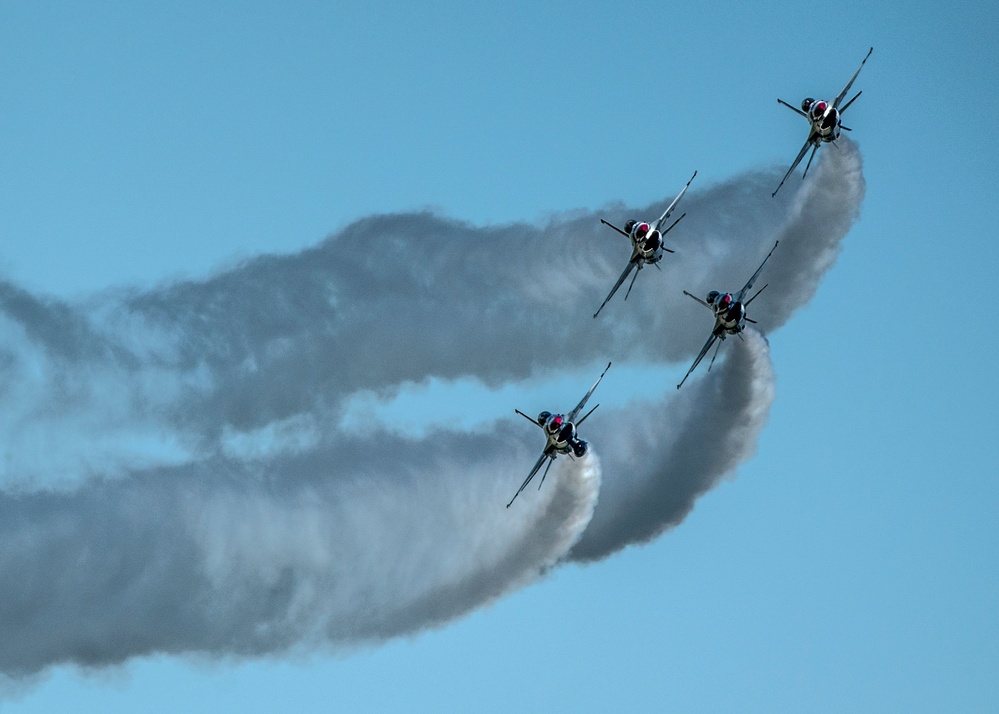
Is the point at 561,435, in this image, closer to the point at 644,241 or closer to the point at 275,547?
the point at 644,241

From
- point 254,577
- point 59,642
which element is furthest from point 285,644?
point 59,642

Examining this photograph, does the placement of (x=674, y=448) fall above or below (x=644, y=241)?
below

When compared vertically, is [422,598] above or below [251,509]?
below

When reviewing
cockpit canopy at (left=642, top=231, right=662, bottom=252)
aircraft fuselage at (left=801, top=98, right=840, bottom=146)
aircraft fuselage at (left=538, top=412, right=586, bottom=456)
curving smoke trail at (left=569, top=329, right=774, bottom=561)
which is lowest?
aircraft fuselage at (left=538, top=412, right=586, bottom=456)

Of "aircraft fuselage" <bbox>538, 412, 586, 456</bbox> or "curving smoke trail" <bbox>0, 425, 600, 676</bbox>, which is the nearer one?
"aircraft fuselage" <bbox>538, 412, 586, 456</bbox>

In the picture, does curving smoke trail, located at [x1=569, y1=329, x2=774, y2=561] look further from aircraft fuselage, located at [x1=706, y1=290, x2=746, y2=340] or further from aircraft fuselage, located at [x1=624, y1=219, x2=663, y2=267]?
aircraft fuselage, located at [x1=624, y1=219, x2=663, y2=267]

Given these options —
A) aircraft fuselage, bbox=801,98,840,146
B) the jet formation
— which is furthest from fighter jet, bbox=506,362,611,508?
aircraft fuselage, bbox=801,98,840,146

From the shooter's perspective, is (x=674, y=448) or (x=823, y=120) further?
(x=674, y=448)

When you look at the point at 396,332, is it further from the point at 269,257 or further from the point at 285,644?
the point at 285,644

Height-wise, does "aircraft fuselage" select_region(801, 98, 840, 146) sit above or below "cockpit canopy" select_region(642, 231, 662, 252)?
above

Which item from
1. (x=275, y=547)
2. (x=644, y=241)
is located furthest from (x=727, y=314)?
(x=275, y=547)

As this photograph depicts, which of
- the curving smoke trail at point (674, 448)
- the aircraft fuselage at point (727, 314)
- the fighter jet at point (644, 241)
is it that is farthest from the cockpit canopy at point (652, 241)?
the curving smoke trail at point (674, 448)

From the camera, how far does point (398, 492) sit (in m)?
76.7

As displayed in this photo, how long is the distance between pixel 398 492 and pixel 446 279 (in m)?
8.70
